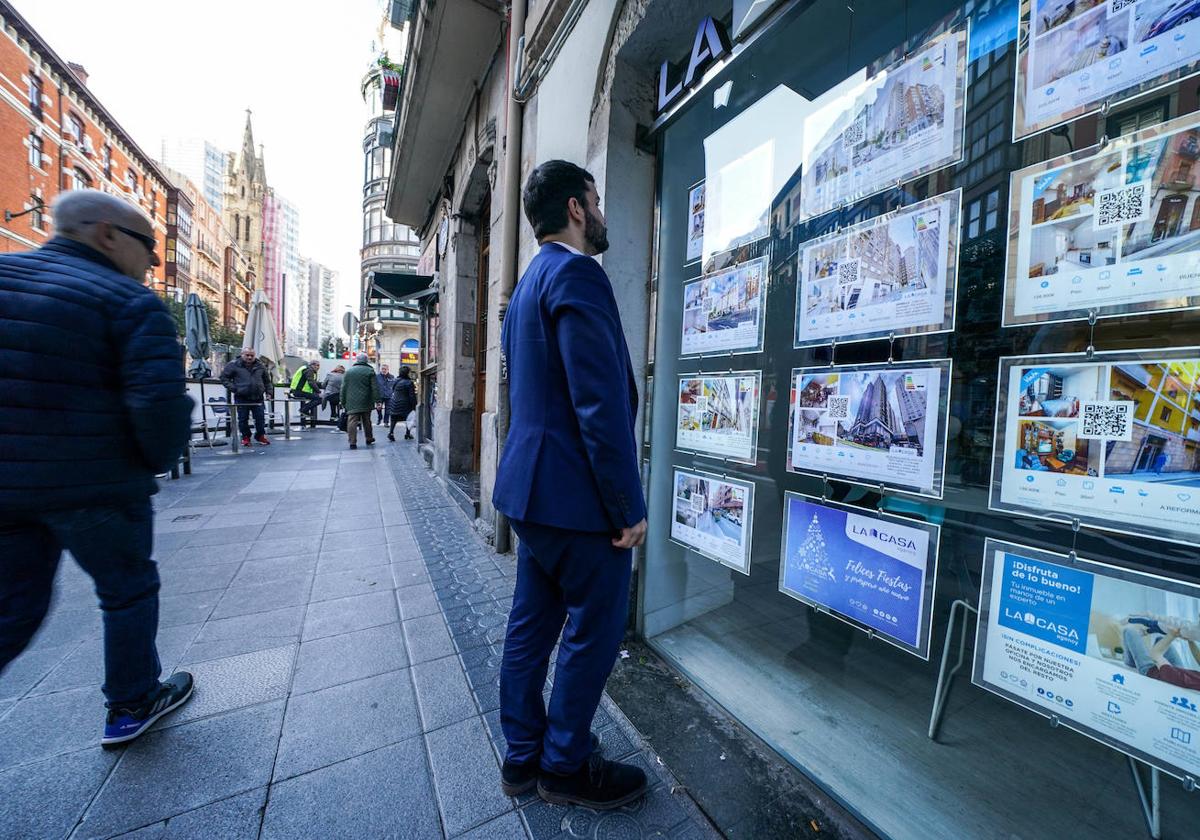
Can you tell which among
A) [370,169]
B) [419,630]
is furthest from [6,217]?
[419,630]

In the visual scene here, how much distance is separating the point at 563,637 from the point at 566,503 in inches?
18.4

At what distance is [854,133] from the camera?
1.79 m

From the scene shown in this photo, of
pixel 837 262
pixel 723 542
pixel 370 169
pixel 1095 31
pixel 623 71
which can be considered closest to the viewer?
pixel 1095 31

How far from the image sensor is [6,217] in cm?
2677

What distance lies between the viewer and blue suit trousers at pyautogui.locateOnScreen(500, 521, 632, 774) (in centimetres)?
150

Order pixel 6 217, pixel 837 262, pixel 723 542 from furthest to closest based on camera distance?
pixel 6 217
pixel 723 542
pixel 837 262

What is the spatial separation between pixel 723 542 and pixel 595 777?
1.15 metres

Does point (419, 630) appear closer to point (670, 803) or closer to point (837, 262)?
point (670, 803)

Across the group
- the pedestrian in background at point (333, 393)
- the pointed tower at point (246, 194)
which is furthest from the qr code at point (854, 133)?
the pointed tower at point (246, 194)

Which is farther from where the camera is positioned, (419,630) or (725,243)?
(419,630)

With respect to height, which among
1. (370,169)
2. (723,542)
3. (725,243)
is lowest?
(723,542)

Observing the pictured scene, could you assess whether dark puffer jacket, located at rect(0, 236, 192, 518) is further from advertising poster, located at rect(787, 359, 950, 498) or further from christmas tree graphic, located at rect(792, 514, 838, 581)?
christmas tree graphic, located at rect(792, 514, 838, 581)

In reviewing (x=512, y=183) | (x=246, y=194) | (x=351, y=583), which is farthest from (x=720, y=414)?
(x=246, y=194)

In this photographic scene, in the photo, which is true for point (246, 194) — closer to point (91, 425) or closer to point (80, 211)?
point (80, 211)
